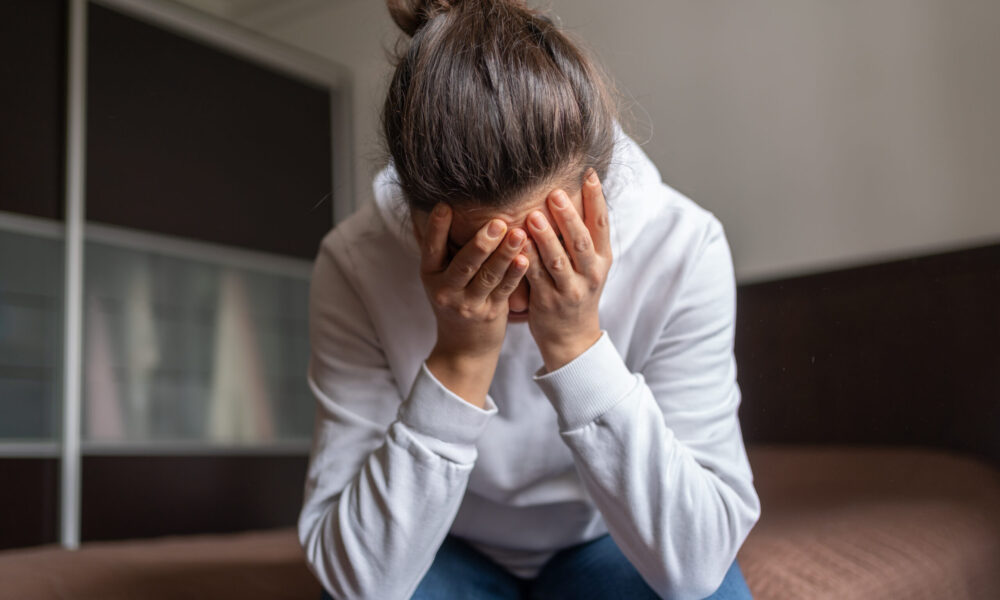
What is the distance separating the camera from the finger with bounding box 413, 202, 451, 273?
554 mm

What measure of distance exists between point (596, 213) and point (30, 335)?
4.51 ft

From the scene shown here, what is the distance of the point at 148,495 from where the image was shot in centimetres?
173

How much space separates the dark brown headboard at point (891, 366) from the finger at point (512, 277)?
42cm

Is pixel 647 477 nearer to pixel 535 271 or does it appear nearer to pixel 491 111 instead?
pixel 535 271

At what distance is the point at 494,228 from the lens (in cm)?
54

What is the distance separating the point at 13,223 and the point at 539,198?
1.36m

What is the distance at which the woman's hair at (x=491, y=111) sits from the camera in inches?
21.2

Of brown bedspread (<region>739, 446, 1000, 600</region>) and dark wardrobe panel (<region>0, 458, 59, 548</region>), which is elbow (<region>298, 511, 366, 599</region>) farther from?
dark wardrobe panel (<region>0, 458, 59, 548</region>)

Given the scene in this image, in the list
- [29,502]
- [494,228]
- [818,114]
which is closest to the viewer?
[494,228]

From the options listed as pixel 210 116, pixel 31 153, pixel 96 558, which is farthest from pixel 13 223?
pixel 96 558

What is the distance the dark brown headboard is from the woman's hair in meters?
0.41

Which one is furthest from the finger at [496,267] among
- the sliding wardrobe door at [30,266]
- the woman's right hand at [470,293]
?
the sliding wardrobe door at [30,266]

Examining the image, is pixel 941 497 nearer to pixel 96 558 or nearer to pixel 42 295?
pixel 96 558

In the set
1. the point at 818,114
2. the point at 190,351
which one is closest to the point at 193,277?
the point at 190,351
